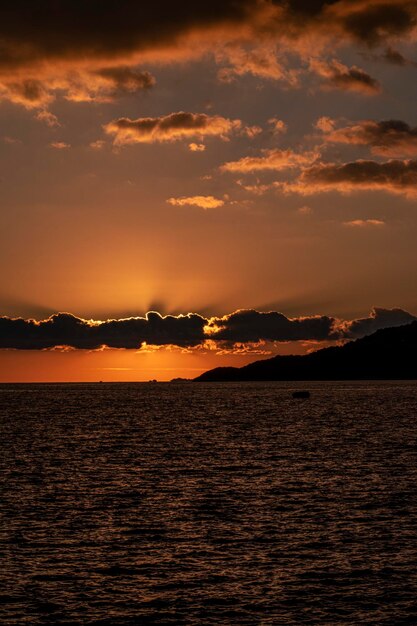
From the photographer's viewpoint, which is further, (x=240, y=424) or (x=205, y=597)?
(x=240, y=424)

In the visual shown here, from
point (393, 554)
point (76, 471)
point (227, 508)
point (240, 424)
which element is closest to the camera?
point (393, 554)

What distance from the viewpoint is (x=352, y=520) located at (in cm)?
5259

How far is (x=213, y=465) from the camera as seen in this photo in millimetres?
85500

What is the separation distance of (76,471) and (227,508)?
27.7 m

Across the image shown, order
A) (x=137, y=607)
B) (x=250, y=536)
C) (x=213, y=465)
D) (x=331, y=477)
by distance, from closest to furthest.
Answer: (x=137, y=607), (x=250, y=536), (x=331, y=477), (x=213, y=465)

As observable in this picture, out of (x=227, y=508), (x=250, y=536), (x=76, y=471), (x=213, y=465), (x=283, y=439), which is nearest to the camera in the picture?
(x=250, y=536)

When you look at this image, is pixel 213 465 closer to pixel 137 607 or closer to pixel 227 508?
pixel 227 508

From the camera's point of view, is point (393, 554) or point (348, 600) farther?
point (393, 554)

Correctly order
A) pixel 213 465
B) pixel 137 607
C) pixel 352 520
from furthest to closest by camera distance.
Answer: pixel 213 465, pixel 352 520, pixel 137 607

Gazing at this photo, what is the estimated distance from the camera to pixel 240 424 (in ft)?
538

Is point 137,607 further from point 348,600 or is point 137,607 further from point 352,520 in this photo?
point 352,520

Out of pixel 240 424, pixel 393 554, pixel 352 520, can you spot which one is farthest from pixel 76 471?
pixel 240 424

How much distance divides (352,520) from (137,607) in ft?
72.7

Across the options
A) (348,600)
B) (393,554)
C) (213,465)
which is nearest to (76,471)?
(213,465)
